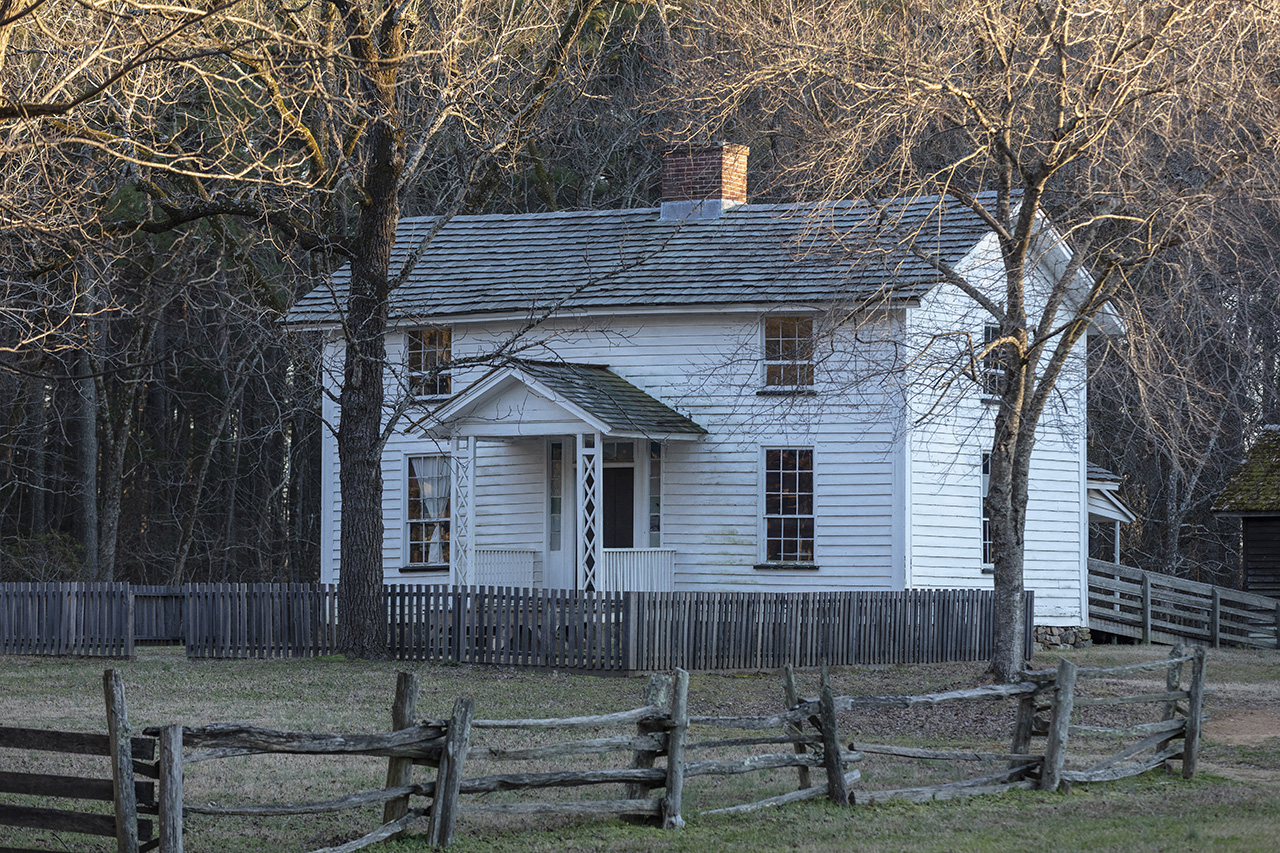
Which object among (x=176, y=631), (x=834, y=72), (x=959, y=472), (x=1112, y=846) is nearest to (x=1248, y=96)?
(x=834, y=72)

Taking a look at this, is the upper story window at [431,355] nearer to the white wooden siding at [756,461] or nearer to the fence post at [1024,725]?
the white wooden siding at [756,461]

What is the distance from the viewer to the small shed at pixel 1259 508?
90.1 feet

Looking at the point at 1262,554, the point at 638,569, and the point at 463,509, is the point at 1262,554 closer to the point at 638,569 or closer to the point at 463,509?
the point at 638,569

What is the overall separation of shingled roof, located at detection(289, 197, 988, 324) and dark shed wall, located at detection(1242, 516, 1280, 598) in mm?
9595

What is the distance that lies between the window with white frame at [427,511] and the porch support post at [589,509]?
2.83 metres

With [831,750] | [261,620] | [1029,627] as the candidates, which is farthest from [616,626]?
[831,750]

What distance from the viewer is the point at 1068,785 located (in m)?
11.6

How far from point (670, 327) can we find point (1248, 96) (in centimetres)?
970

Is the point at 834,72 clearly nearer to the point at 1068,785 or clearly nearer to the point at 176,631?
the point at 1068,785

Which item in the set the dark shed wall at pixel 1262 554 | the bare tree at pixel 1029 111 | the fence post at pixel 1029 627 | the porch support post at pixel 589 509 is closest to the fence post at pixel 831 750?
the bare tree at pixel 1029 111

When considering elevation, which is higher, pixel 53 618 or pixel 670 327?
pixel 670 327

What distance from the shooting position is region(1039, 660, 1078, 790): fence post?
37.5 feet

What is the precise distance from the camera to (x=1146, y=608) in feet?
87.8

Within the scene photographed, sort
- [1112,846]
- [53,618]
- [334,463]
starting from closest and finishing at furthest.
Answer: [1112,846] < [53,618] < [334,463]
